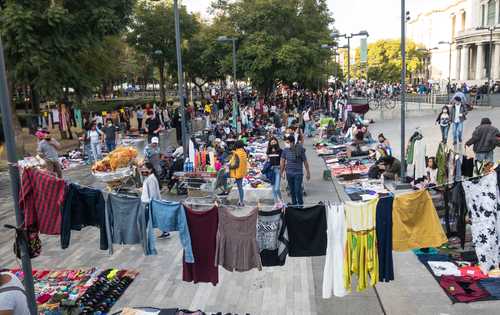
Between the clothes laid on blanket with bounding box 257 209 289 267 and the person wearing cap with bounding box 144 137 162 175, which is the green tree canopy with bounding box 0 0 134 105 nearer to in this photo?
the person wearing cap with bounding box 144 137 162 175

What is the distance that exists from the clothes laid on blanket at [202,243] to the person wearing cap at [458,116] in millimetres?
14640

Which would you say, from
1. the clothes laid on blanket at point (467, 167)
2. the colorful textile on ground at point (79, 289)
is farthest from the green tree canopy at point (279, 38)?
the colorful textile on ground at point (79, 289)

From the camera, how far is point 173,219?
6.71 meters

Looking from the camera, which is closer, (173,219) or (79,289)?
(173,219)

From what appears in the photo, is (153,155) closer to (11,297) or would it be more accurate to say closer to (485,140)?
(485,140)

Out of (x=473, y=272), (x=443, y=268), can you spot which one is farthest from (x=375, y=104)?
(x=473, y=272)

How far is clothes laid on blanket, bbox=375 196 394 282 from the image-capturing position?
249 inches

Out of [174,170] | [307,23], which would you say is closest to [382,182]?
[174,170]

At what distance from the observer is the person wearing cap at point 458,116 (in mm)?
18141

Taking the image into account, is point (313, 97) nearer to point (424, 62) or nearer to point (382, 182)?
point (382, 182)

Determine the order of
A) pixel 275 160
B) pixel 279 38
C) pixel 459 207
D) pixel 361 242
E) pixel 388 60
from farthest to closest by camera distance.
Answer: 1. pixel 388 60
2. pixel 279 38
3. pixel 275 160
4. pixel 459 207
5. pixel 361 242

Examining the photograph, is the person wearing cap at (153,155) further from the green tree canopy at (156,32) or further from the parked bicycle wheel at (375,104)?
the green tree canopy at (156,32)

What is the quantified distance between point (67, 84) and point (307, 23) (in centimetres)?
2226

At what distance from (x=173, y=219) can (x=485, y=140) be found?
32.7ft
